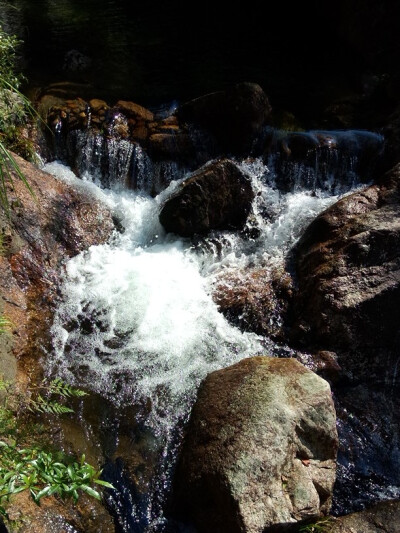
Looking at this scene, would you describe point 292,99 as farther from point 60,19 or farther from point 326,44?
point 60,19

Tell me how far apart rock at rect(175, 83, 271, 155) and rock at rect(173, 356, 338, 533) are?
4.96 m

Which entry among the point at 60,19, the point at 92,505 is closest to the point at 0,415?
the point at 92,505

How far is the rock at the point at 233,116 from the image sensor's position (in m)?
7.78

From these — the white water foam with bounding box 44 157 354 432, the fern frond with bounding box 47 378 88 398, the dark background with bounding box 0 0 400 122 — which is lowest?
the white water foam with bounding box 44 157 354 432

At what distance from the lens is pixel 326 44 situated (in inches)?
555

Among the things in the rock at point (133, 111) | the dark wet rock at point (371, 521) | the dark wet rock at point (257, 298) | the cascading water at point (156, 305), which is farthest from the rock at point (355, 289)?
the rock at point (133, 111)

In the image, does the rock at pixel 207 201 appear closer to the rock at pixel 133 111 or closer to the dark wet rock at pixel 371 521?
the rock at pixel 133 111

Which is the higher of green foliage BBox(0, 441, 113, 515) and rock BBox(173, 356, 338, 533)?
green foliage BBox(0, 441, 113, 515)

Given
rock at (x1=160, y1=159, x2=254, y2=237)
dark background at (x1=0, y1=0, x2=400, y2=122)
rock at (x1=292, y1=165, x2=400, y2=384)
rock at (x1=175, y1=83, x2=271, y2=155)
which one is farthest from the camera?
dark background at (x1=0, y1=0, x2=400, y2=122)

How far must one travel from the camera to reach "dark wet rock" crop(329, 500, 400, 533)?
11.2 ft

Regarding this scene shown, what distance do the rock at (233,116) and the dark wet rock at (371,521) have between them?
5.94 meters

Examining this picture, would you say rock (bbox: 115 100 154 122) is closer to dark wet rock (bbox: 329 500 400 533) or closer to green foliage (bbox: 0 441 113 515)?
dark wet rock (bbox: 329 500 400 533)

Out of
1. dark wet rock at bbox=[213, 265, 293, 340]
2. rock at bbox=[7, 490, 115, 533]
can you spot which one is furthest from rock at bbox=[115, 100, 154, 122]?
rock at bbox=[7, 490, 115, 533]

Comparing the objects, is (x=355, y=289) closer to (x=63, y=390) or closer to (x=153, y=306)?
(x=153, y=306)
